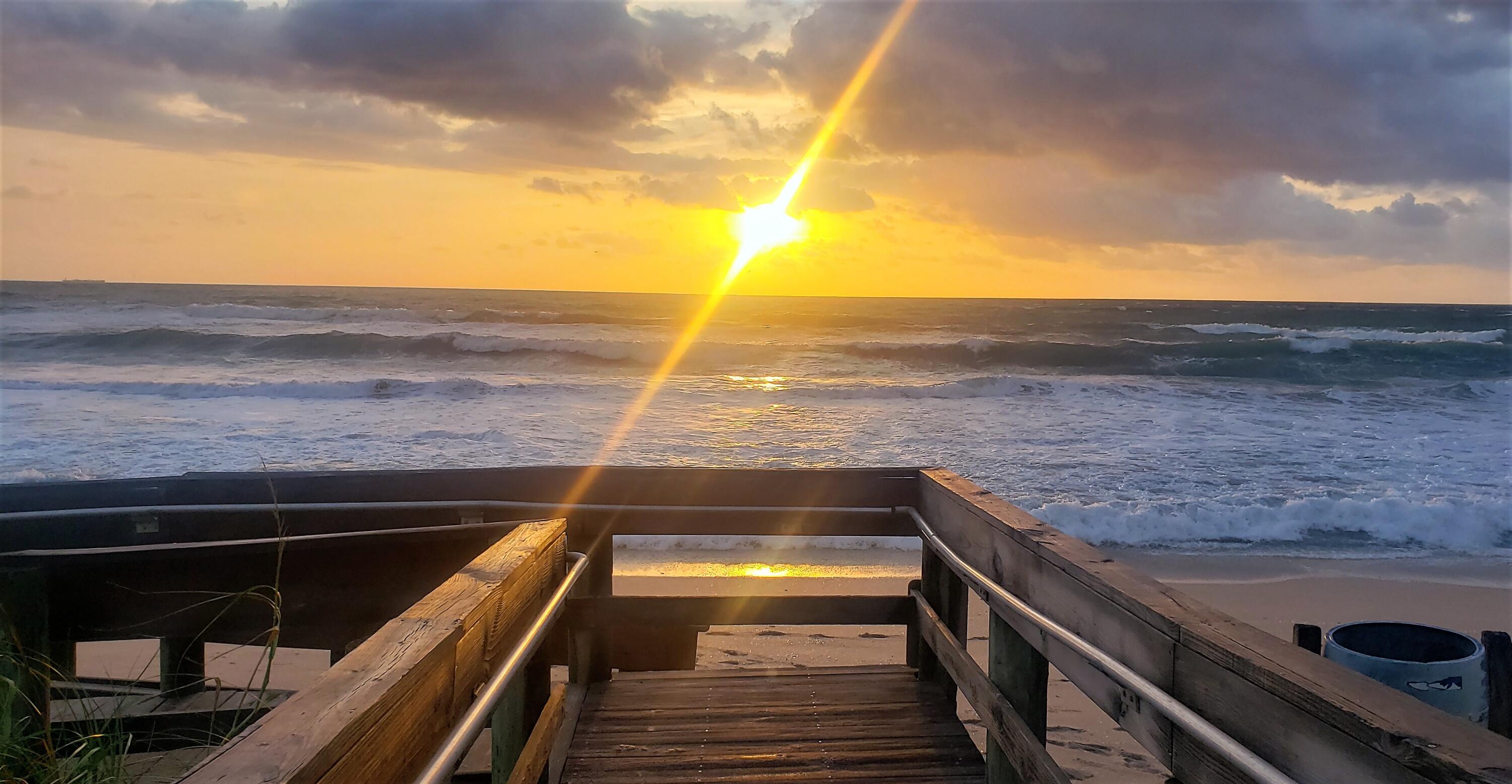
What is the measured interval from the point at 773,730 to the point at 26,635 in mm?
2302

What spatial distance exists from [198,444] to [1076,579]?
15850 millimetres

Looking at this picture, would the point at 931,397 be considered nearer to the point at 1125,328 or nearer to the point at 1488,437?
the point at 1488,437

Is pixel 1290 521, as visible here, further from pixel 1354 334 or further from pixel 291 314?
pixel 291 314

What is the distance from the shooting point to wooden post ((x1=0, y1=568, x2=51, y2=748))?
2395 mm

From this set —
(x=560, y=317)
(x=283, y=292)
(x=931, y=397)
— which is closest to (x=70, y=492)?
(x=931, y=397)

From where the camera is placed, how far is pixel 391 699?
1.32 meters

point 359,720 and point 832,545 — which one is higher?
point 359,720

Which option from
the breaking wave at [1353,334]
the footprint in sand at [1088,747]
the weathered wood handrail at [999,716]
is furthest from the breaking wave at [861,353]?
the weathered wood handrail at [999,716]

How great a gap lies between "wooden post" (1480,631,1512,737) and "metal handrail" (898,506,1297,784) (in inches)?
54.5

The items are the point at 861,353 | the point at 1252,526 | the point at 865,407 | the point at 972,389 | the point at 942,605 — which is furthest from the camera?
the point at 861,353

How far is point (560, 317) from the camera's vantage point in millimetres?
47594

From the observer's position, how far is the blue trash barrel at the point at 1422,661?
6.81 ft

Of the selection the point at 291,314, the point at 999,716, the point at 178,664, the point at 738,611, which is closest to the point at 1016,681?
the point at 999,716

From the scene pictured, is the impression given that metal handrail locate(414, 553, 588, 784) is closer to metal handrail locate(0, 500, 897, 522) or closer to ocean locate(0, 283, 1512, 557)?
metal handrail locate(0, 500, 897, 522)
